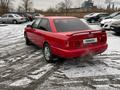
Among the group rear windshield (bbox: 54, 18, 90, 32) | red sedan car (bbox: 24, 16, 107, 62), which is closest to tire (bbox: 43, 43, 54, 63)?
red sedan car (bbox: 24, 16, 107, 62)

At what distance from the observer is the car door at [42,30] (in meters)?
7.36

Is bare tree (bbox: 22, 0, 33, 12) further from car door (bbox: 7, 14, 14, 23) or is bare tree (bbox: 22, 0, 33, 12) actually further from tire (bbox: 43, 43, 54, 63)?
tire (bbox: 43, 43, 54, 63)

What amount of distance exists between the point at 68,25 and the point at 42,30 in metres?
1.06

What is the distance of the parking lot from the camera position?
16.3ft

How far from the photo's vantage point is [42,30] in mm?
7660

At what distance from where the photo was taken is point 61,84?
5.05 metres

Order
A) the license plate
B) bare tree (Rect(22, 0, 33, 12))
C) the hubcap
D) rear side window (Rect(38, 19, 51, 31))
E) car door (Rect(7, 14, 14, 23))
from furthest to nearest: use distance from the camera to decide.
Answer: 1. bare tree (Rect(22, 0, 33, 12))
2. car door (Rect(7, 14, 14, 23))
3. rear side window (Rect(38, 19, 51, 31))
4. the hubcap
5. the license plate

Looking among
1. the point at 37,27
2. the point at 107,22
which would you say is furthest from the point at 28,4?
the point at 37,27

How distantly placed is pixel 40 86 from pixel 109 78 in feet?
5.84

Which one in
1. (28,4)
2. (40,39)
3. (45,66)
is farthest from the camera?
(28,4)

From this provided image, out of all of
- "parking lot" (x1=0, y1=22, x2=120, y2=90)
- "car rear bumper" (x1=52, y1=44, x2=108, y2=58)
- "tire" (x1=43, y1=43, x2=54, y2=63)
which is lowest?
"parking lot" (x1=0, y1=22, x2=120, y2=90)

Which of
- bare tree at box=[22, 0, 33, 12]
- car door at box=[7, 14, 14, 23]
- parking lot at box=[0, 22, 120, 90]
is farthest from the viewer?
bare tree at box=[22, 0, 33, 12]

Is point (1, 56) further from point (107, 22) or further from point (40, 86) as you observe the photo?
point (107, 22)

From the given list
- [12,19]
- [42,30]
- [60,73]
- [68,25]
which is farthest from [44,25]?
[12,19]
